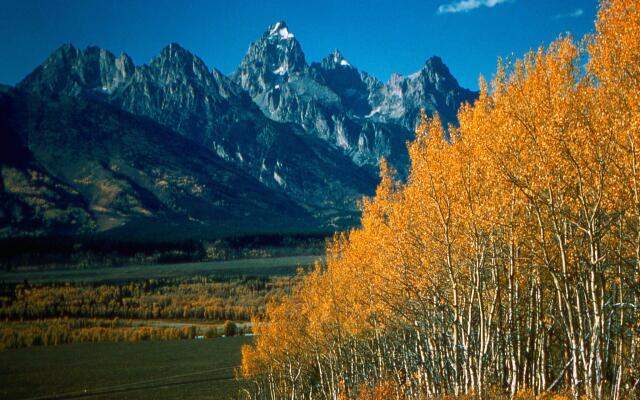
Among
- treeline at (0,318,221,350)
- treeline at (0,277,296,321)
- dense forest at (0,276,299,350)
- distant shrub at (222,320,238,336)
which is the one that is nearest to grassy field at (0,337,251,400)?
distant shrub at (222,320,238,336)

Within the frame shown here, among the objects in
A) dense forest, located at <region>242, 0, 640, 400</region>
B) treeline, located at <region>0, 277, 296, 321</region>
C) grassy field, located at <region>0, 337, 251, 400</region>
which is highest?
dense forest, located at <region>242, 0, 640, 400</region>

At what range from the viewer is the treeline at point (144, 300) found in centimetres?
14875

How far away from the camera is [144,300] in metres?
164

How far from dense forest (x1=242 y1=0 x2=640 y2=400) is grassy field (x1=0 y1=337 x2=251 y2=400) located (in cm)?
5936

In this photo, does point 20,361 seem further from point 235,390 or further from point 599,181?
point 599,181

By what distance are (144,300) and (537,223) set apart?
163410 mm

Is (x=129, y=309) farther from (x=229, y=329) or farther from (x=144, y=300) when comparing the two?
(x=229, y=329)

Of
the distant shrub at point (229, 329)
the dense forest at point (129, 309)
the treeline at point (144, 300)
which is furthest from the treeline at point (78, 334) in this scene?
the treeline at point (144, 300)

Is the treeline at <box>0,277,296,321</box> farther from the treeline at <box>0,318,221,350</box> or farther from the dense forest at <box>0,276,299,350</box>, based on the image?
the treeline at <box>0,318,221,350</box>

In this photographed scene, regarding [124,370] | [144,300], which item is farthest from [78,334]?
[124,370]

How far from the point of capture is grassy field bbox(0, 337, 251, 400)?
256ft

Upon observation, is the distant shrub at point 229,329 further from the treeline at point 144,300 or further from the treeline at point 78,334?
the treeline at point 144,300

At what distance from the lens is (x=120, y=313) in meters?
154

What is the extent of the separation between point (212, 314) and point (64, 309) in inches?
1731
